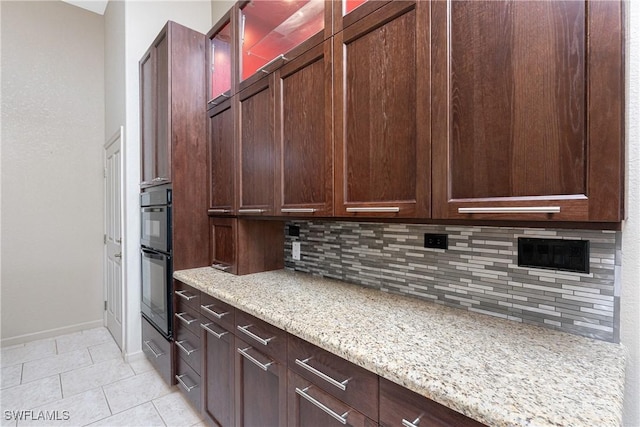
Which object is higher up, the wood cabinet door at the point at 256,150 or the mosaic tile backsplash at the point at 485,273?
the wood cabinet door at the point at 256,150

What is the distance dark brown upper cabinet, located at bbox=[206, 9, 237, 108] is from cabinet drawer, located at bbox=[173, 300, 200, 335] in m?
1.43

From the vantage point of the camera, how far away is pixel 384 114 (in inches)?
45.8

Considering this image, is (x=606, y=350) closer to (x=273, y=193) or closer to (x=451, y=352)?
(x=451, y=352)

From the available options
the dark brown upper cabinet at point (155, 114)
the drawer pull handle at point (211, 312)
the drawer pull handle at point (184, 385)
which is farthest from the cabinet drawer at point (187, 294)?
the dark brown upper cabinet at point (155, 114)

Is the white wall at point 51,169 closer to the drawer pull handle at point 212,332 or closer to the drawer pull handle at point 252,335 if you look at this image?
the drawer pull handle at point 212,332

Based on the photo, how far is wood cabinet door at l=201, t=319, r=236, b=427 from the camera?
5.00ft

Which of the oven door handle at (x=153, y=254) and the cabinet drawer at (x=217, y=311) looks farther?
the oven door handle at (x=153, y=254)

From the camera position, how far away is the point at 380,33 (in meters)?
1.17

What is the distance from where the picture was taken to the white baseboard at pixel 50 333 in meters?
2.91

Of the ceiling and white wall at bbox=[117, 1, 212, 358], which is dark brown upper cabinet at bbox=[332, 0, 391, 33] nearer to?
white wall at bbox=[117, 1, 212, 358]

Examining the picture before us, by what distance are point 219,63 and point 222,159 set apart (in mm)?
763

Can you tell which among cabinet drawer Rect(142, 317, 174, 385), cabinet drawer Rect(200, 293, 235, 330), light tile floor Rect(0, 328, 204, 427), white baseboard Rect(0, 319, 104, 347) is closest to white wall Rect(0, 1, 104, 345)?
white baseboard Rect(0, 319, 104, 347)

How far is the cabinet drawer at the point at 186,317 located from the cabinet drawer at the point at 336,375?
3.10ft

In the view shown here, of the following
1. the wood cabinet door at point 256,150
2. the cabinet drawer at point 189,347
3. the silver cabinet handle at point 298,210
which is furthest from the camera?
the cabinet drawer at point 189,347
